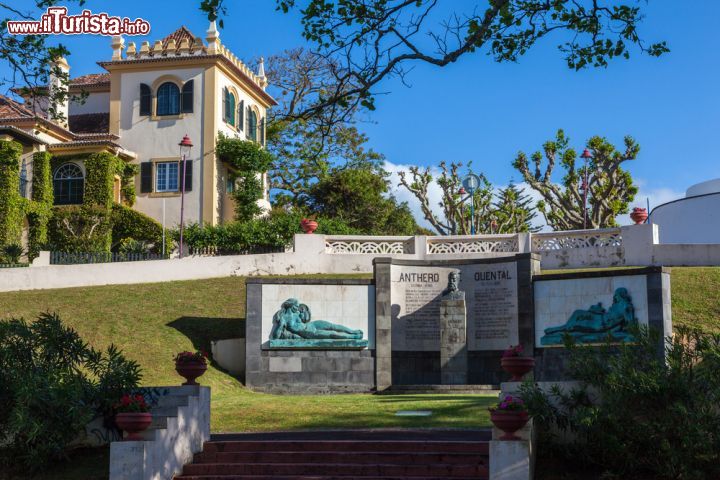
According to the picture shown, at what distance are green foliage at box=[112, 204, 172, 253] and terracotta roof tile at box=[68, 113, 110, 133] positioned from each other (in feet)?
22.2

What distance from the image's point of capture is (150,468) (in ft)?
44.4

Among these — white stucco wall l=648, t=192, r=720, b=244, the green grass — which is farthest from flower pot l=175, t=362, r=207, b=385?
white stucco wall l=648, t=192, r=720, b=244

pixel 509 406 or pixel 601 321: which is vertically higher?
pixel 601 321

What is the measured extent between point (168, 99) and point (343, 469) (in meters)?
39.5

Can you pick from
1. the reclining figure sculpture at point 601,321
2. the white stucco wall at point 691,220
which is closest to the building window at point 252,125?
the white stucco wall at point 691,220

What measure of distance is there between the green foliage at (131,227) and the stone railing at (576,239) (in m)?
20.2

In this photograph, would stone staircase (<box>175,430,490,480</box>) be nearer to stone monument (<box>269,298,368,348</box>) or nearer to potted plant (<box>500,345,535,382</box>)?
potted plant (<box>500,345,535,382</box>)

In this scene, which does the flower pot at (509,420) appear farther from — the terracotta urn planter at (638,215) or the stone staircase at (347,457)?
the terracotta urn planter at (638,215)

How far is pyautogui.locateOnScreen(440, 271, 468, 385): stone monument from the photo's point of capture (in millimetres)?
26375

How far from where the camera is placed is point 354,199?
56.8m

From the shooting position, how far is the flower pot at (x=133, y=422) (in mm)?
13383


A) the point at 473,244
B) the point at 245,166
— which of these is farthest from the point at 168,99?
the point at 473,244

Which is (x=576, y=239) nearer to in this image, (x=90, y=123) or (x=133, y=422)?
(x=133, y=422)

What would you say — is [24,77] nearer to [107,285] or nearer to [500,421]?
[500,421]
